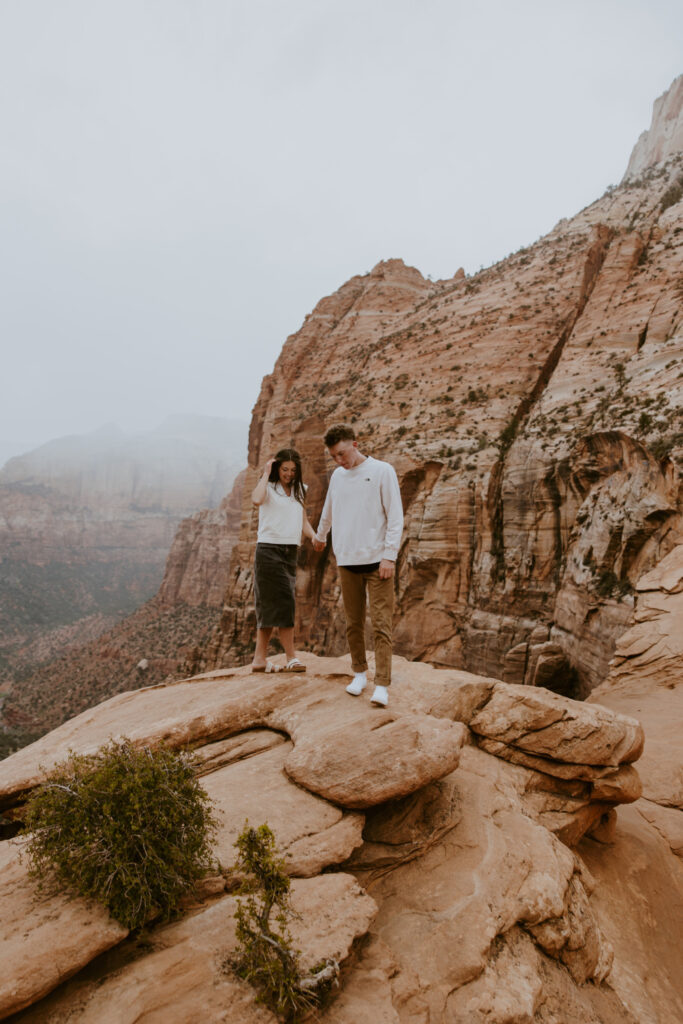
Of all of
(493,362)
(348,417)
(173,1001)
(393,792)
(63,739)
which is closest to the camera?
(173,1001)

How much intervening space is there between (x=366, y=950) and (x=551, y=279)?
30637 mm

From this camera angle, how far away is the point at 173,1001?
2.26 metres

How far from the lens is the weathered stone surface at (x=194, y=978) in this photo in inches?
87.4

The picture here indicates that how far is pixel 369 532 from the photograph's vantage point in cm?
479

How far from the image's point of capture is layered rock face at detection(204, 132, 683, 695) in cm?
1501

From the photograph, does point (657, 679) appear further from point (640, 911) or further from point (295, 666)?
point (295, 666)

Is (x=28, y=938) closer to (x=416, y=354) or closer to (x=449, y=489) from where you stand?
(x=449, y=489)

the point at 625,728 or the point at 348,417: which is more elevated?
the point at 348,417

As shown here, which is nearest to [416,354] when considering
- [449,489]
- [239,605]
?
[449,489]

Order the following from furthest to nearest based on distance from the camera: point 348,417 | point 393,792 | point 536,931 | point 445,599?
point 348,417, point 445,599, point 393,792, point 536,931

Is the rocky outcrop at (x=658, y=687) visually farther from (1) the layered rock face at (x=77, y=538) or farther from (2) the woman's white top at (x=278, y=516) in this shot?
(1) the layered rock face at (x=77, y=538)

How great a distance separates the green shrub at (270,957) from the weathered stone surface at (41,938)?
25.0 inches

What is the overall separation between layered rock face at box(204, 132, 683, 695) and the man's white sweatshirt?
1110cm

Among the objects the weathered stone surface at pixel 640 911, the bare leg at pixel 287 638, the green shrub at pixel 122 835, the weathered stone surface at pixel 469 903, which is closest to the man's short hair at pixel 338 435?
the bare leg at pixel 287 638
